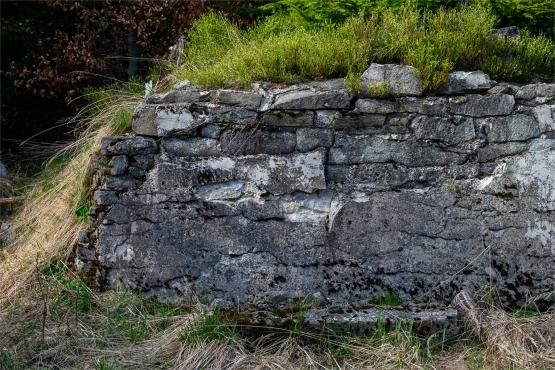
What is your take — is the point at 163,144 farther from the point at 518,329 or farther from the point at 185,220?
the point at 518,329

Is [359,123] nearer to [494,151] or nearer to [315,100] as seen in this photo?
[315,100]

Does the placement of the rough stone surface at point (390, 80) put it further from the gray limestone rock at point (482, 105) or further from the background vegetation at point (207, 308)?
the gray limestone rock at point (482, 105)

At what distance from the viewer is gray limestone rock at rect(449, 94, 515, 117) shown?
15.1 feet

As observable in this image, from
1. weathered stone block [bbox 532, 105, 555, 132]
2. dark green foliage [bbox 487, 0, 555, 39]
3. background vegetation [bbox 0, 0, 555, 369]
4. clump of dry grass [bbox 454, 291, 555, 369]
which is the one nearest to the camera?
clump of dry grass [bbox 454, 291, 555, 369]

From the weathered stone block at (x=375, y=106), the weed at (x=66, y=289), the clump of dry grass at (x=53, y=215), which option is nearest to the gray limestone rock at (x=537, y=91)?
the weathered stone block at (x=375, y=106)

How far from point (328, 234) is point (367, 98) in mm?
940

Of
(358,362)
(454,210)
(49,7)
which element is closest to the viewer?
(358,362)

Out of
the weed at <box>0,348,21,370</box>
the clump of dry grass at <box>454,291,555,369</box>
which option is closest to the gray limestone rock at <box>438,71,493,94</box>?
the clump of dry grass at <box>454,291,555,369</box>

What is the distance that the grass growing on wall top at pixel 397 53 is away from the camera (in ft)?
15.7

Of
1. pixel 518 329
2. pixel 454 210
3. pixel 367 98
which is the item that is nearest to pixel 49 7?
pixel 367 98

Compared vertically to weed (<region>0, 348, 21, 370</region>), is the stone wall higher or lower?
higher

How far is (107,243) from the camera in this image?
479cm

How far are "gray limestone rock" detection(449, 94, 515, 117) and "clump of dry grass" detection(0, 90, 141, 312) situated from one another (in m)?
2.68

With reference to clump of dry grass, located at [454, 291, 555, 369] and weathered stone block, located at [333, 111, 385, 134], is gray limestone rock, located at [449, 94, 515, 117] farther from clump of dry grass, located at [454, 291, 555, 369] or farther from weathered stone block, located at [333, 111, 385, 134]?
clump of dry grass, located at [454, 291, 555, 369]
